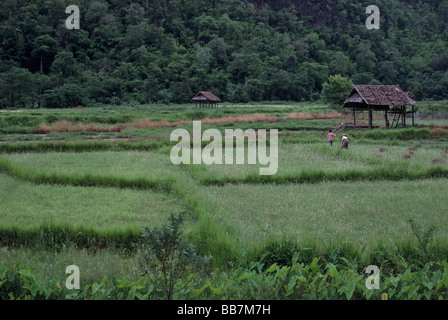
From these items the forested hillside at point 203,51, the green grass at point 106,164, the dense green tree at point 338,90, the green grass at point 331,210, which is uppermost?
the forested hillside at point 203,51

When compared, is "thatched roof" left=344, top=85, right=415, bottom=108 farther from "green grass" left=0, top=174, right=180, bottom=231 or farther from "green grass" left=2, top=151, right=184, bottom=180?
"green grass" left=0, top=174, right=180, bottom=231

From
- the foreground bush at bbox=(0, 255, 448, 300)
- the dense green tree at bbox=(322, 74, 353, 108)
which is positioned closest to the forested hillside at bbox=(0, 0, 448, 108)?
the dense green tree at bbox=(322, 74, 353, 108)

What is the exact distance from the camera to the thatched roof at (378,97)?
24.8 metres

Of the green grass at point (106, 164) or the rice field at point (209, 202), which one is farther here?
the green grass at point (106, 164)

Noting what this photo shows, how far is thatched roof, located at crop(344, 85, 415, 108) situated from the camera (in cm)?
2481

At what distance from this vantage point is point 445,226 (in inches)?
266

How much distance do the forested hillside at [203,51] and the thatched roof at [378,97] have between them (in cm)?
2677

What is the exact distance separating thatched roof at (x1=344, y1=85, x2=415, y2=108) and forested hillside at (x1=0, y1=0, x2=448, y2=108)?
87.8 feet

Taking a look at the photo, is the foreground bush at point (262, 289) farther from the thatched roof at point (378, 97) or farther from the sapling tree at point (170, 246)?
the thatched roof at point (378, 97)

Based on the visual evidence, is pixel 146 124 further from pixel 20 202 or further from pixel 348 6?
pixel 348 6

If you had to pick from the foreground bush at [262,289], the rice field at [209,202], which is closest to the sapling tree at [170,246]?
the foreground bush at [262,289]

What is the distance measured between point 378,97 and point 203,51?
38020 mm
